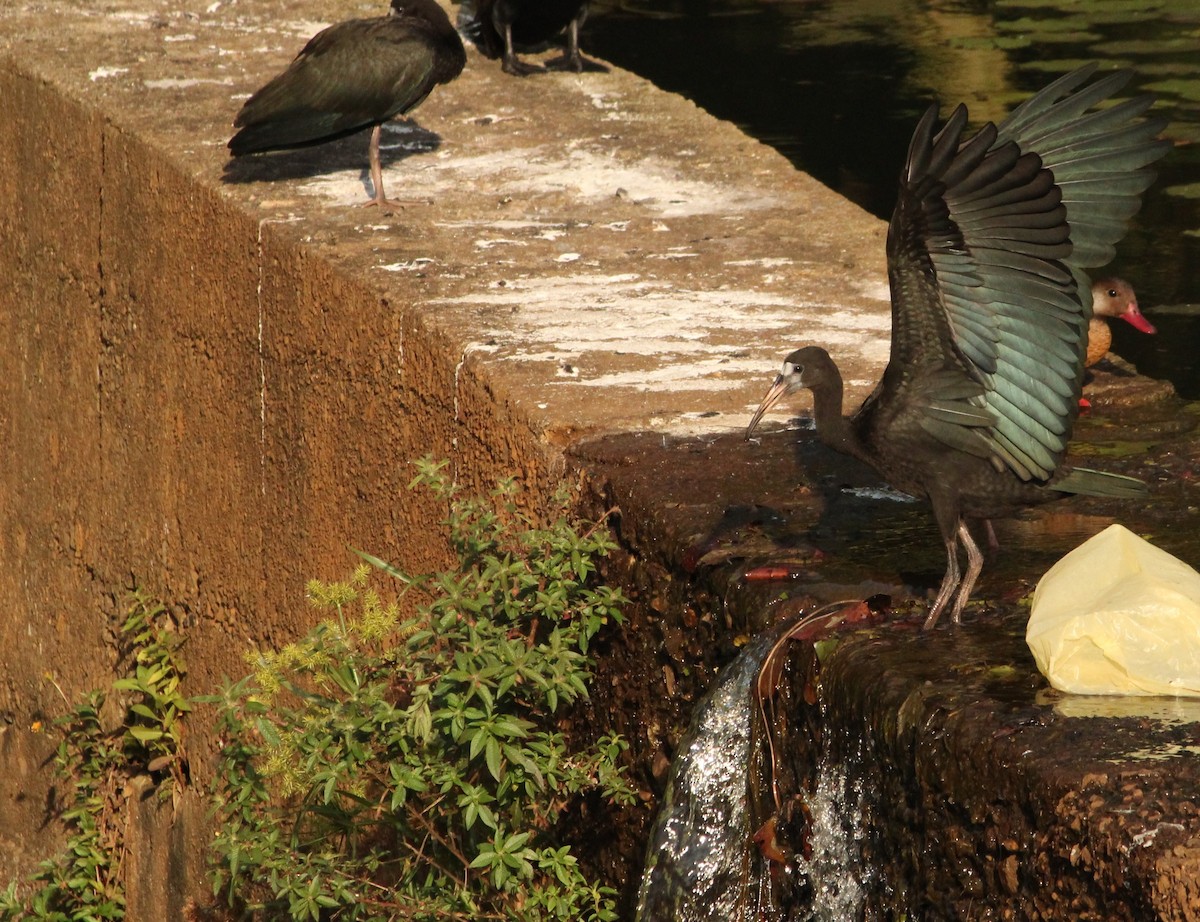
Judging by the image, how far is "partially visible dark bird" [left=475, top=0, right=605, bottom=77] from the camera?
6961 millimetres

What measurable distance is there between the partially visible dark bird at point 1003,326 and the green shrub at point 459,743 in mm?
780

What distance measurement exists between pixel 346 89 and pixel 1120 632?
3.52m

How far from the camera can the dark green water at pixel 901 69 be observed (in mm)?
7004

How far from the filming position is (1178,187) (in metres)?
7.26

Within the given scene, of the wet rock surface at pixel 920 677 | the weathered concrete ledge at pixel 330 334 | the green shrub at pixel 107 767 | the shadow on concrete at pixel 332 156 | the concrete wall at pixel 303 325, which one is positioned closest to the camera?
the wet rock surface at pixel 920 677

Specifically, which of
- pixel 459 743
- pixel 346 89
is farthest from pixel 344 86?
pixel 459 743

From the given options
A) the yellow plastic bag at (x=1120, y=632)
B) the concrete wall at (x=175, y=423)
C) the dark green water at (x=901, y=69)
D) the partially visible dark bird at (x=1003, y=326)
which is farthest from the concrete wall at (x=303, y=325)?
the dark green water at (x=901, y=69)

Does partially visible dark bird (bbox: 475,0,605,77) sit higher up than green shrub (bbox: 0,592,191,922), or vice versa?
partially visible dark bird (bbox: 475,0,605,77)

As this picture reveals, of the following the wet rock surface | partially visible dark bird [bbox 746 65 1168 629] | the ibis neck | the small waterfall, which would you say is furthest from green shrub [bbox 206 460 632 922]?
partially visible dark bird [bbox 746 65 1168 629]

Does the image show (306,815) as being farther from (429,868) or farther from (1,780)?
(1,780)

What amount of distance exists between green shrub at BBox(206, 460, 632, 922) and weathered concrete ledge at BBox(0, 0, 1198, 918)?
6.5 inches

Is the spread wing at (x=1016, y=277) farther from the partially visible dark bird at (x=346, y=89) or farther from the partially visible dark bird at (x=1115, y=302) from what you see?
the partially visible dark bird at (x=346, y=89)

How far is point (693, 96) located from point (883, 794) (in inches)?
257

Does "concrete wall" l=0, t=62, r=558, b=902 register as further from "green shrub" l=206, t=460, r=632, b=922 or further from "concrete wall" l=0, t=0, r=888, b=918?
"green shrub" l=206, t=460, r=632, b=922
